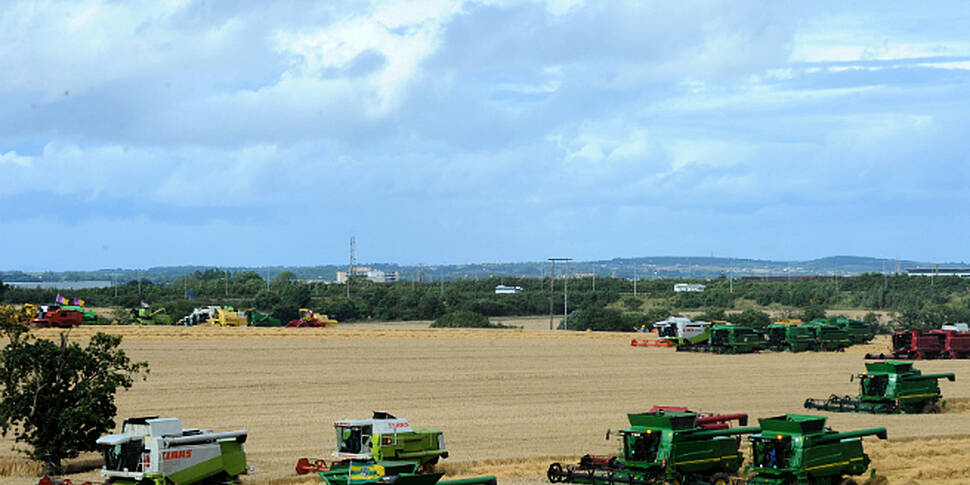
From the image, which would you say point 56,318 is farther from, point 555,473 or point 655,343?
point 555,473

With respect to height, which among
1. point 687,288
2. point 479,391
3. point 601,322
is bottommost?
point 479,391

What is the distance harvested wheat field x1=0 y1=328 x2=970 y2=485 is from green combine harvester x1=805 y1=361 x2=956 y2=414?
2.48ft

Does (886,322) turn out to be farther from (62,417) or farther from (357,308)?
(62,417)

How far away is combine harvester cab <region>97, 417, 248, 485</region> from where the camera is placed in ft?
66.8

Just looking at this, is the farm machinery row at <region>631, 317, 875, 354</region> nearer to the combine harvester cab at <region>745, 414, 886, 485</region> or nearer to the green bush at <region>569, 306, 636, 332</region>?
the green bush at <region>569, 306, 636, 332</region>

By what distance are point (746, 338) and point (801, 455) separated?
37770 millimetres

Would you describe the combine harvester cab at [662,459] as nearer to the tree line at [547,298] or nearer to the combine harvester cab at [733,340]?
the combine harvester cab at [733,340]

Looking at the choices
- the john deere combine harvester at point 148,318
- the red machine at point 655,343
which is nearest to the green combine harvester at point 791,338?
the red machine at point 655,343

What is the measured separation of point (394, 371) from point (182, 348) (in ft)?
39.5

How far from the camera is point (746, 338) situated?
58.2 m

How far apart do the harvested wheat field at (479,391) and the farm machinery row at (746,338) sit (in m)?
1.25

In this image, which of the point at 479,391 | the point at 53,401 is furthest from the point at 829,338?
the point at 53,401

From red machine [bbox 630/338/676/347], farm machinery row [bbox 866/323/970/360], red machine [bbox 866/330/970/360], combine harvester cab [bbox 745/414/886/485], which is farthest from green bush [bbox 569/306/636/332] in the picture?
combine harvester cab [bbox 745/414/886/485]

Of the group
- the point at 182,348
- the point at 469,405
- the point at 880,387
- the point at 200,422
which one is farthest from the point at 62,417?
the point at 182,348
